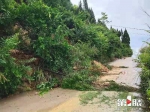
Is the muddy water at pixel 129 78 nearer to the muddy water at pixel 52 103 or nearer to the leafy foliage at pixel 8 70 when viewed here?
the muddy water at pixel 52 103

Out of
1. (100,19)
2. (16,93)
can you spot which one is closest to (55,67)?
(16,93)


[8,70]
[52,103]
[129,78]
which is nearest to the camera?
[52,103]

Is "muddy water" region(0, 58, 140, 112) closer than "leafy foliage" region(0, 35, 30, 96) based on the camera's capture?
Yes

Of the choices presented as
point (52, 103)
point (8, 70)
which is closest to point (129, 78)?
point (52, 103)

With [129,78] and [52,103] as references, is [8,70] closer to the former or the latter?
[52,103]

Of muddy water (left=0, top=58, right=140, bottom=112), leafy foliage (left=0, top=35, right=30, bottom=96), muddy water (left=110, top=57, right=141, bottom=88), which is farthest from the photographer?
muddy water (left=110, top=57, right=141, bottom=88)

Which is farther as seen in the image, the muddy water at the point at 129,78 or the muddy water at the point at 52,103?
the muddy water at the point at 129,78

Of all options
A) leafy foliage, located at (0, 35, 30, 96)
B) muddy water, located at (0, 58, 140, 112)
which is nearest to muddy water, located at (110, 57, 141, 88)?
muddy water, located at (0, 58, 140, 112)

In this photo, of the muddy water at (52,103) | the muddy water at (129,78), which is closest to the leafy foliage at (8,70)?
the muddy water at (52,103)

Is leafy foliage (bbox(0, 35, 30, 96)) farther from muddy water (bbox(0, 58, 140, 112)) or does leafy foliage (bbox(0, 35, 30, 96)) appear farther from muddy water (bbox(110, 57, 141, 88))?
muddy water (bbox(110, 57, 141, 88))

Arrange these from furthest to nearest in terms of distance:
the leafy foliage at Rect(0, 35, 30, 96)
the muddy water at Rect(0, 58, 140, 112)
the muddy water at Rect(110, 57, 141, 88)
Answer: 1. the muddy water at Rect(110, 57, 141, 88)
2. the leafy foliage at Rect(0, 35, 30, 96)
3. the muddy water at Rect(0, 58, 140, 112)

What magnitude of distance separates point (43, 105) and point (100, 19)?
41331mm

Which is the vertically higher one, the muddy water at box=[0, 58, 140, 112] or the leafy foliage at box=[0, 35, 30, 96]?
the leafy foliage at box=[0, 35, 30, 96]

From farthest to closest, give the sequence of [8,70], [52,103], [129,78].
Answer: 1. [129,78]
2. [8,70]
3. [52,103]
